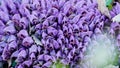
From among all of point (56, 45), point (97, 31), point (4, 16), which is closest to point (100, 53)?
point (97, 31)

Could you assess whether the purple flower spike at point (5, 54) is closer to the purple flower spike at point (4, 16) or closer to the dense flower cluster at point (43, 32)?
the dense flower cluster at point (43, 32)

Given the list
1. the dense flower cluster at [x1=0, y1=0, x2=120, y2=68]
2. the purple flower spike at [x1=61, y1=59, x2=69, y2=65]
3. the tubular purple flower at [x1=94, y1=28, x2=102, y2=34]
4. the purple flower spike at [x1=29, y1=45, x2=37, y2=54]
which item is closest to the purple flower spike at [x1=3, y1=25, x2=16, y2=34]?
the dense flower cluster at [x1=0, y1=0, x2=120, y2=68]

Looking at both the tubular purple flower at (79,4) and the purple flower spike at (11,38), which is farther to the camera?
the tubular purple flower at (79,4)

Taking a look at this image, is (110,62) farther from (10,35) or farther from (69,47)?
(10,35)

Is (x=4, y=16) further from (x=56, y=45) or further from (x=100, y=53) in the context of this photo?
(x=100, y=53)

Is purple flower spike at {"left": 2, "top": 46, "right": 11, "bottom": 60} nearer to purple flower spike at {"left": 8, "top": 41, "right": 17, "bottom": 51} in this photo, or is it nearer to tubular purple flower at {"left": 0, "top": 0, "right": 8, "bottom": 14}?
purple flower spike at {"left": 8, "top": 41, "right": 17, "bottom": 51}

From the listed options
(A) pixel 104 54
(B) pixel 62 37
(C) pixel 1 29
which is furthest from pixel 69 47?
(C) pixel 1 29

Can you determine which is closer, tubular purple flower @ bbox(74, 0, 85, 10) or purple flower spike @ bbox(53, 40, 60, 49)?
purple flower spike @ bbox(53, 40, 60, 49)

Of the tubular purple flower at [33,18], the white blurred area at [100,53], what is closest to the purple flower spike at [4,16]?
the tubular purple flower at [33,18]
